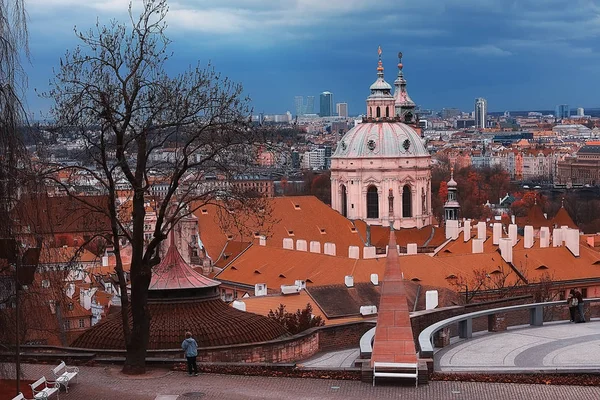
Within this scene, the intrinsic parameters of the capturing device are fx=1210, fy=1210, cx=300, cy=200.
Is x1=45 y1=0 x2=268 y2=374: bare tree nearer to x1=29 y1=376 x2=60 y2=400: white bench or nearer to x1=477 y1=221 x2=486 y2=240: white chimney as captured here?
x1=29 y1=376 x2=60 y2=400: white bench

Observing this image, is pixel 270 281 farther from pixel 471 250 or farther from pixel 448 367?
pixel 448 367

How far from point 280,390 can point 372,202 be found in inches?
2762

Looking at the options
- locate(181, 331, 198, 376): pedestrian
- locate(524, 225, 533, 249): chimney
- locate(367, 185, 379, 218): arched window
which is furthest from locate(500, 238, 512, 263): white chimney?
locate(181, 331, 198, 376): pedestrian

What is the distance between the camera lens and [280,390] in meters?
20.5

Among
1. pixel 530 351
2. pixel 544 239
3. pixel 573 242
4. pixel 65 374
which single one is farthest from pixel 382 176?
pixel 65 374

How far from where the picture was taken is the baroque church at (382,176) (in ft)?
295

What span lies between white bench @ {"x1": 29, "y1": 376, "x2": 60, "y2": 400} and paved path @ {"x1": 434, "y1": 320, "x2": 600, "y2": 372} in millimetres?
7890

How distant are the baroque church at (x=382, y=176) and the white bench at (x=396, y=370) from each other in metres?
68.3

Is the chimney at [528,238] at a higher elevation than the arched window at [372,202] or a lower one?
lower

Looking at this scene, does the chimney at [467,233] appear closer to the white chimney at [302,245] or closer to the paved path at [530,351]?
the white chimney at [302,245]

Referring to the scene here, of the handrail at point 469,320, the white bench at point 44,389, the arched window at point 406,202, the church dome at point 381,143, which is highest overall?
the church dome at point 381,143

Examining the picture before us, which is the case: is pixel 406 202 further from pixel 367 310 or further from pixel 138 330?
pixel 138 330

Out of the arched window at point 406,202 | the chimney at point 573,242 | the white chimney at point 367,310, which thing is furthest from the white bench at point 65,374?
the arched window at point 406,202

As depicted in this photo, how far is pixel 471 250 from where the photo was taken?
2677 inches
